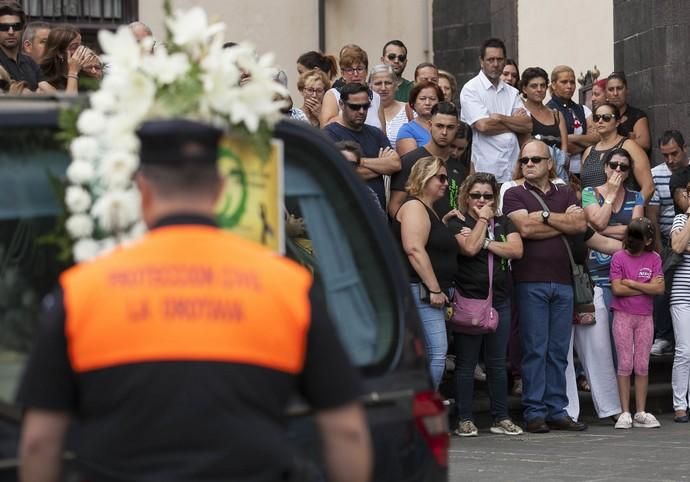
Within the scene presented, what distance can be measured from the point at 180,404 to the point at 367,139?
887 centimetres

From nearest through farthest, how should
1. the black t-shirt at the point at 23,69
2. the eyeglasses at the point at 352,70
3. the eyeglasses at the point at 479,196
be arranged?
the black t-shirt at the point at 23,69 < the eyeglasses at the point at 479,196 < the eyeglasses at the point at 352,70

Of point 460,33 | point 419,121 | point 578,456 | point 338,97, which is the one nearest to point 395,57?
point 338,97

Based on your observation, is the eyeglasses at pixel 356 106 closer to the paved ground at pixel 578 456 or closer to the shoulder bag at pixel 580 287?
the shoulder bag at pixel 580 287

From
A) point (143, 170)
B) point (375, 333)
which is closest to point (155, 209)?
point (143, 170)

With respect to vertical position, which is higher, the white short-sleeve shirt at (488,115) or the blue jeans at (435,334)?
the white short-sleeve shirt at (488,115)

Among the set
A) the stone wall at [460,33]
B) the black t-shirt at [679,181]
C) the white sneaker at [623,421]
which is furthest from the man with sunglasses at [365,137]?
the stone wall at [460,33]

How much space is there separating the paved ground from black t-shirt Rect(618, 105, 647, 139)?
3.88 metres

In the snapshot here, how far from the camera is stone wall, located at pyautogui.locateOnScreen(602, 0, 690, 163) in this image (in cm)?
1620

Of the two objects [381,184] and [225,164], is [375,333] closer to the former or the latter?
[225,164]

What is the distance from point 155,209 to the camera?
10.7ft

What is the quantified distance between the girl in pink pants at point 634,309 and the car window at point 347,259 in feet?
26.5

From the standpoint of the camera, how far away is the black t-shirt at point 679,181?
14.0 meters

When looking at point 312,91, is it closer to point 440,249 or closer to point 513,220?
point 513,220

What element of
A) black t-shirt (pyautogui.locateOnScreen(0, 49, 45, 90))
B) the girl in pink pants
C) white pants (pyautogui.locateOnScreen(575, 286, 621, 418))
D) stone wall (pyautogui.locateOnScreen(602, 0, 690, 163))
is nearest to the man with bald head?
white pants (pyautogui.locateOnScreen(575, 286, 621, 418))
